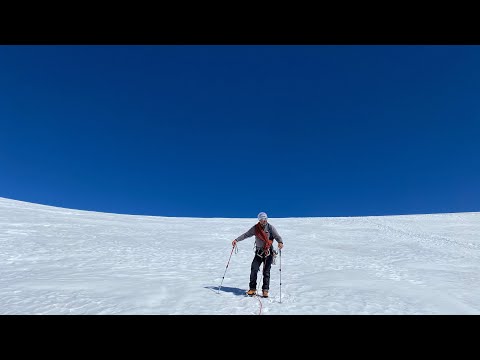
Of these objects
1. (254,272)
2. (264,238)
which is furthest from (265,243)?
(254,272)

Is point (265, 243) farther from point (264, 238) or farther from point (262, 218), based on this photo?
point (262, 218)

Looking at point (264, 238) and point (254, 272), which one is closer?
point (254, 272)

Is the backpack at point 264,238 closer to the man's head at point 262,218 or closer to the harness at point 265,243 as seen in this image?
the harness at point 265,243

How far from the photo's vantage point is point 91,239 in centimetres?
1296

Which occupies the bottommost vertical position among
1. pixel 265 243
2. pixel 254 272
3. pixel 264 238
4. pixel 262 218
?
pixel 254 272

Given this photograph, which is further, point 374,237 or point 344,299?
point 374,237

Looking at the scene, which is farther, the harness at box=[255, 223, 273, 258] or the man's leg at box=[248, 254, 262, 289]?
the harness at box=[255, 223, 273, 258]

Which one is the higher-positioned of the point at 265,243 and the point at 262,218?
the point at 262,218

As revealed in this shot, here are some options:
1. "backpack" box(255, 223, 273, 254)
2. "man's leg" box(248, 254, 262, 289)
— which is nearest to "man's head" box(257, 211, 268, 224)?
"backpack" box(255, 223, 273, 254)

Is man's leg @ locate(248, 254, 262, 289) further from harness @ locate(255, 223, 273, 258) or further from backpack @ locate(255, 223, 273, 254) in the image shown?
backpack @ locate(255, 223, 273, 254)

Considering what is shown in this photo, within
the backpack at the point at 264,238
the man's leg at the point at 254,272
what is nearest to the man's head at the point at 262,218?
the backpack at the point at 264,238
